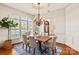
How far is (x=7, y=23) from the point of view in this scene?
179 cm

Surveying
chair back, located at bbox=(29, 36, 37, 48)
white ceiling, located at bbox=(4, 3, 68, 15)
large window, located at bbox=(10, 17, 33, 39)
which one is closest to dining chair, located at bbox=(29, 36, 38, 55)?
chair back, located at bbox=(29, 36, 37, 48)

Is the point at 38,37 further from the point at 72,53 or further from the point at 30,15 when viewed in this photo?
the point at 72,53

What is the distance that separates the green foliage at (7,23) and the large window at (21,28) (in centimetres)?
7

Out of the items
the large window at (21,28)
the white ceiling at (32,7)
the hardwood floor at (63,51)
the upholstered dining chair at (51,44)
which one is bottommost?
the hardwood floor at (63,51)

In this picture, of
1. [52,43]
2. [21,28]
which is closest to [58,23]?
[52,43]

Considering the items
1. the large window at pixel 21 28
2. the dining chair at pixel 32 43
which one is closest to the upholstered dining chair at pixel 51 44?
the dining chair at pixel 32 43

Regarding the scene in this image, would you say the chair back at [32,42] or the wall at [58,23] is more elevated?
the wall at [58,23]

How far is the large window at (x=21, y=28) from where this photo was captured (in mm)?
1830

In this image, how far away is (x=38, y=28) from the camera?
1.84m

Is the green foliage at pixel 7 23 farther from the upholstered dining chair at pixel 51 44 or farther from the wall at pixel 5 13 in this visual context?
the upholstered dining chair at pixel 51 44

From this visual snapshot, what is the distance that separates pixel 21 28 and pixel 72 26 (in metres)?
0.89

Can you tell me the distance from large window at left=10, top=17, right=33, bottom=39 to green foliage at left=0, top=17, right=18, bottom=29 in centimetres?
7
